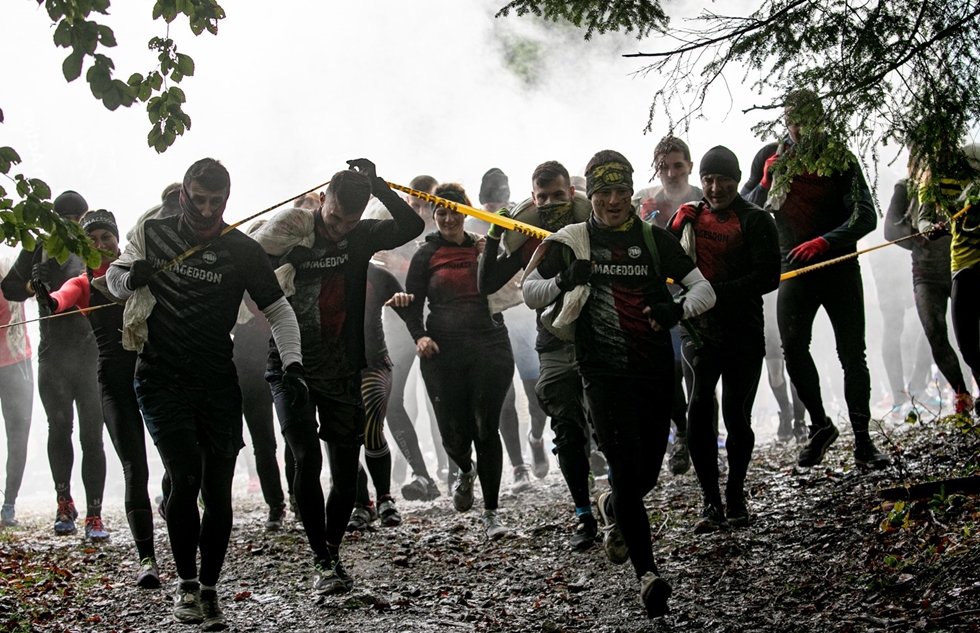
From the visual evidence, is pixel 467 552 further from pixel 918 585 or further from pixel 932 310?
pixel 932 310

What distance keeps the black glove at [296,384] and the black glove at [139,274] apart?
35.0 inches

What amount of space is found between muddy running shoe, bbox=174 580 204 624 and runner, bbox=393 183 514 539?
8.29 feet

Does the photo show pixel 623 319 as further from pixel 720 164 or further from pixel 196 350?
pixel 196 350

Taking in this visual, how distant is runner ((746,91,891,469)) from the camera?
20.4 ft

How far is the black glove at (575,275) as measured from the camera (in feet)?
15.4

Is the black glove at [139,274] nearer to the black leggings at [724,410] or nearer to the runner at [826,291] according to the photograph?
the black leggings at [724,410]

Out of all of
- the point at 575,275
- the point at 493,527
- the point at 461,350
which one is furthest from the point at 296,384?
the point at 493,527

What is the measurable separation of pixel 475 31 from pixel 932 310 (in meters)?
11.3

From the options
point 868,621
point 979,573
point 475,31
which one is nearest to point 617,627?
point 868,621

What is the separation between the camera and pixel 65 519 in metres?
7.62

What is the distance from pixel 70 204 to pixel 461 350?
12.0 feet

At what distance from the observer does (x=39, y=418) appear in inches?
1426

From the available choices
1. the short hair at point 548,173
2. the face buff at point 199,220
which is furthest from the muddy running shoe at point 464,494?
the face buff at point 199,220

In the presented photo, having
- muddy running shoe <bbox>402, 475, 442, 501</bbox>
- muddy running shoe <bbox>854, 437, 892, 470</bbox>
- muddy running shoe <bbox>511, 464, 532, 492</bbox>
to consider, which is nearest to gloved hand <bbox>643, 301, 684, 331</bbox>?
muddy running shoe <bbox>854, 437, 892, 470</bbox>
